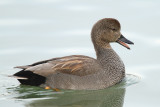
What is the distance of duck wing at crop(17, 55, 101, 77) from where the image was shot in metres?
11.2

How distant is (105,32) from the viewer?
466 inches

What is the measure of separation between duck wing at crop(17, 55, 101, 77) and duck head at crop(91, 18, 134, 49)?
1.98 ft

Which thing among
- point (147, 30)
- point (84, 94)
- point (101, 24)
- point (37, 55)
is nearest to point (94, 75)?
point (84, 94)

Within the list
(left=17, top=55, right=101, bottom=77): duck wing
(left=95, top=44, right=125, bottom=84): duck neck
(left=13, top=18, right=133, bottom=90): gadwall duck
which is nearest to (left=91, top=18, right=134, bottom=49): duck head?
(left=95, top=44, right=125, bottom=84): duck neck

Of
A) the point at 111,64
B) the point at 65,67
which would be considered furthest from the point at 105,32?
the point at 65,67

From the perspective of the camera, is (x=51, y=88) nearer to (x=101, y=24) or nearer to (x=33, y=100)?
(x=33, y=100)

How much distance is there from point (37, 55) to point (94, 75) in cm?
197

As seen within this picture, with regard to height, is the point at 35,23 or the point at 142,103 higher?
the point at 35,23

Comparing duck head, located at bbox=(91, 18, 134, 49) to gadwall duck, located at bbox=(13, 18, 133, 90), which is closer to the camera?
gadwall duck, located at bbox=(13, 18, 133, 90)

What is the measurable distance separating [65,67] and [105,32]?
122 centimetres

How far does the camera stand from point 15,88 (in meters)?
11.5

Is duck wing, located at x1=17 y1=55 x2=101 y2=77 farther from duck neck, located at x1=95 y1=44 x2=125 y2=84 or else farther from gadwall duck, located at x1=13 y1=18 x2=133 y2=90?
duck neck, located at x1=95 y1=44 x2=125 y2=84

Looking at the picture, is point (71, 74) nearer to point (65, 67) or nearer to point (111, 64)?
point (65, 67)

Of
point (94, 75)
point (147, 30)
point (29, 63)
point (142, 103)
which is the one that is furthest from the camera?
point (147, 30)
